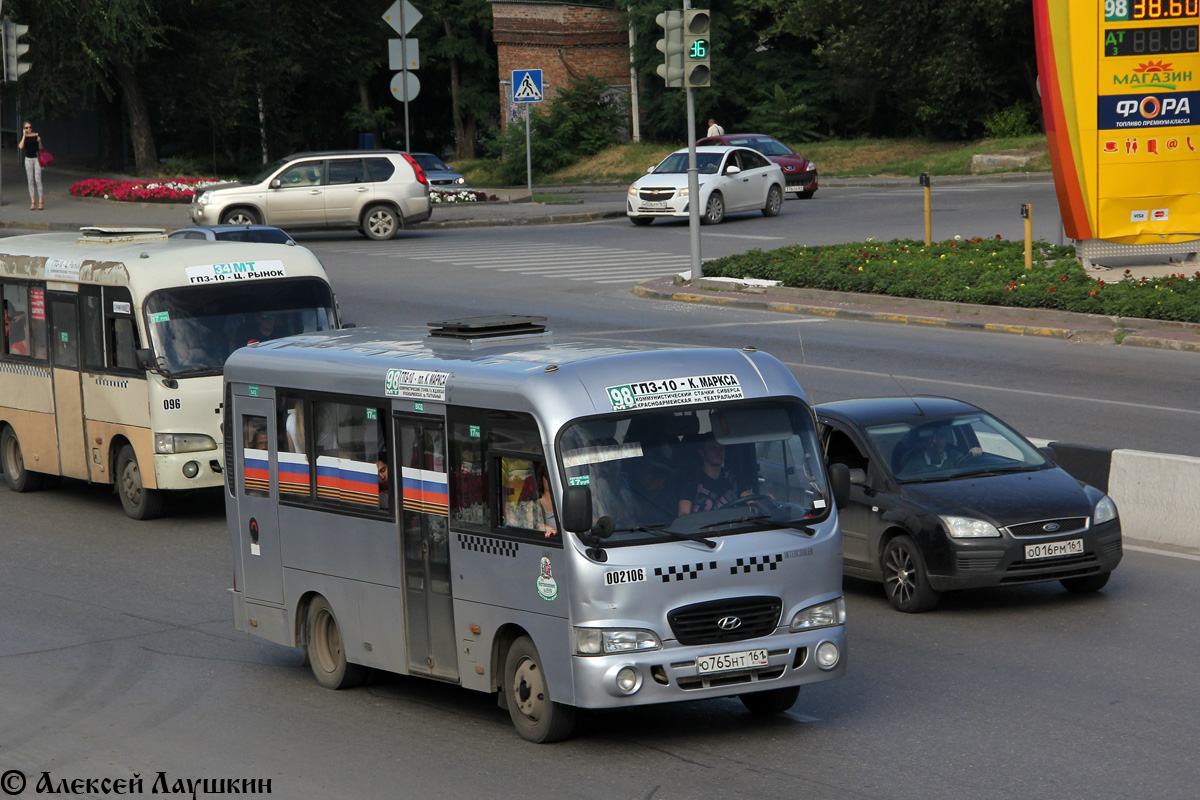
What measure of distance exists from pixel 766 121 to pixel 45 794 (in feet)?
172

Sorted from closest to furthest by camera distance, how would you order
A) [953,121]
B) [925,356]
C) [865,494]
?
[865,494] < [925,356] < [953,121]

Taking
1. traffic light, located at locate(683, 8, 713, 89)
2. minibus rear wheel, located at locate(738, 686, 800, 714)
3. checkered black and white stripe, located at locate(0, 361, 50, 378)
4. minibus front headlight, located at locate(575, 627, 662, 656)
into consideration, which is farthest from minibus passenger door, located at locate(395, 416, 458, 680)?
traffic light, located at locate(683, 8, 713, 89)

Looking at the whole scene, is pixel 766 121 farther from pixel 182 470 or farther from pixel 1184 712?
pixel 1184 712

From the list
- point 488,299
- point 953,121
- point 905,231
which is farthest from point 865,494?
point 953,121

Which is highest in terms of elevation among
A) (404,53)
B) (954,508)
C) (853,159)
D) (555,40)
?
(555,40)

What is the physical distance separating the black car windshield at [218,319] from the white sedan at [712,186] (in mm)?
20985

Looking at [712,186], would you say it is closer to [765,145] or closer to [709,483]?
[765,145]

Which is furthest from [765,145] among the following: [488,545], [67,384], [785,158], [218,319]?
[488,545]

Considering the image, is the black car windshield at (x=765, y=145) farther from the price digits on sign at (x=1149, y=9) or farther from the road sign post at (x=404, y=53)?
the price digits on sign at (x=1149, y=9)

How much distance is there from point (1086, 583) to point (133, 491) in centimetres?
856

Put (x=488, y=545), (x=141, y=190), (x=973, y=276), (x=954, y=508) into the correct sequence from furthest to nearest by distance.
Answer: (x=141, y=190) → (x=973, y=276) → (x=954, y=508) → (x=488, y=545)

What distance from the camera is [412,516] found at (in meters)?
8.52

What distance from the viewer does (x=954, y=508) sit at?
10.5m

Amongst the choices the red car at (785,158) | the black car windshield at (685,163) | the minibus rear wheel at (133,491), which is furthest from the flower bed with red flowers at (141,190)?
the minibus rear wheel at (133,491)
